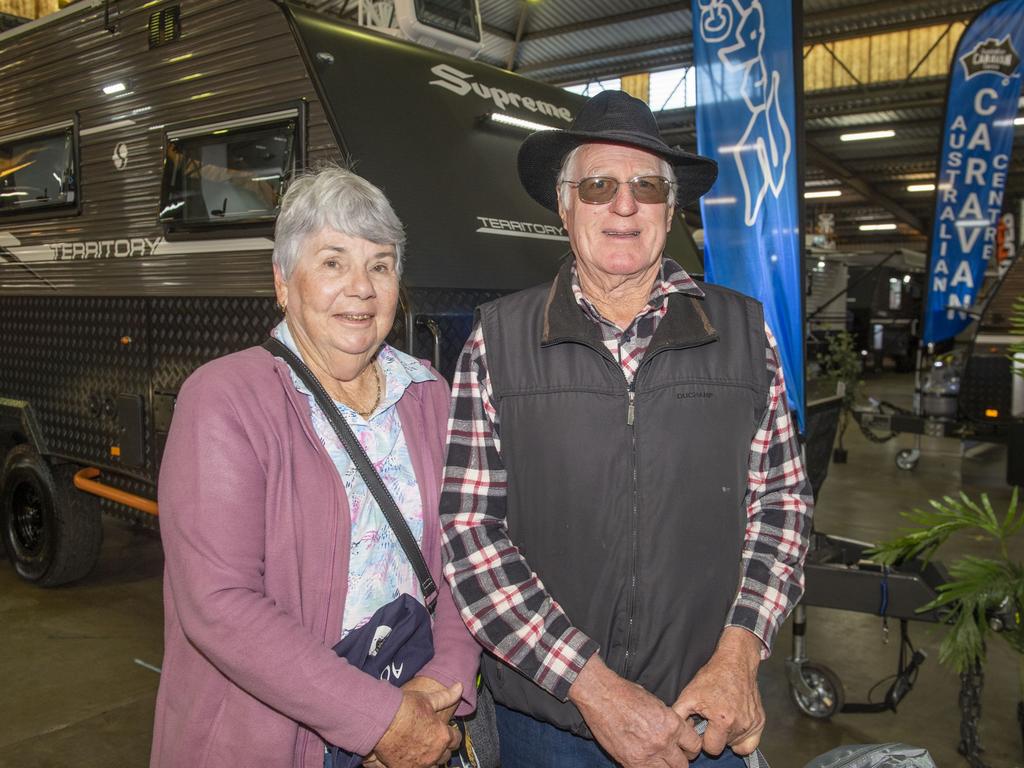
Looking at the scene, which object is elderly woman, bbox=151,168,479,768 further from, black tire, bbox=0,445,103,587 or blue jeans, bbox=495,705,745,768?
black tire, bbox=0,445,103,587

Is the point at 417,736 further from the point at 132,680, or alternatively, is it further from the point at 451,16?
the point at 451,16

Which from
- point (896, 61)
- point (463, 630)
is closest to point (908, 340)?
point (896, 61)

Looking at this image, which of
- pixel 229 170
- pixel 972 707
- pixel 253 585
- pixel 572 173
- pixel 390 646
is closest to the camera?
pixel 253 585

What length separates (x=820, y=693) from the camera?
11.9 ft

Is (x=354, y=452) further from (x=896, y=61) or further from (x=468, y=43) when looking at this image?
(x=896, y=61)

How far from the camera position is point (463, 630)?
179cm

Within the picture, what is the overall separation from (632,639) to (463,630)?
1.24 feet

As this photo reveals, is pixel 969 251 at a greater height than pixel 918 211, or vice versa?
pixel 918 211

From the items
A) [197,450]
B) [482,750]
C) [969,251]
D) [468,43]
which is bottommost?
[482,750]

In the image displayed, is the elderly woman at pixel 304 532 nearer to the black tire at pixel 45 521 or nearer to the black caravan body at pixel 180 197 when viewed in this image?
the black caravan body at pixel 180 197

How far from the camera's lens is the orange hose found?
3.84 m

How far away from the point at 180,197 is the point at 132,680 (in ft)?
7.30

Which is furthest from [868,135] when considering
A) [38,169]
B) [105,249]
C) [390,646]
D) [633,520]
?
[390,646]

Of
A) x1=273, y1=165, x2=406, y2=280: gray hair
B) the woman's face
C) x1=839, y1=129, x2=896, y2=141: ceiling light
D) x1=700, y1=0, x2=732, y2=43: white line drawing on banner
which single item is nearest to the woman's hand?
the woman's face
